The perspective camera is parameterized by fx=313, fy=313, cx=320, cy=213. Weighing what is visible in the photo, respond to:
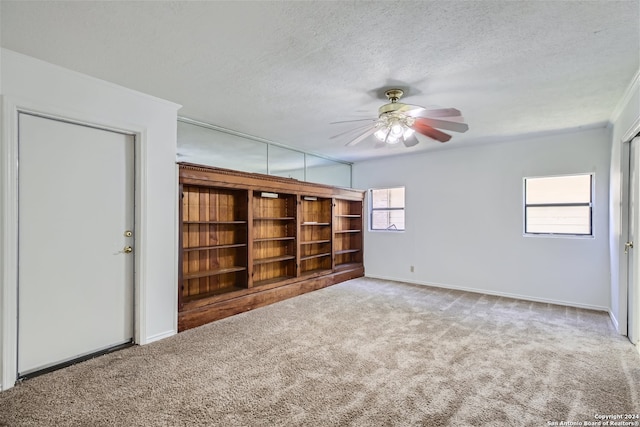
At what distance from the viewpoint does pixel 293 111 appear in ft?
11.8

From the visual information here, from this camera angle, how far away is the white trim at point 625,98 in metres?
A: 2.67

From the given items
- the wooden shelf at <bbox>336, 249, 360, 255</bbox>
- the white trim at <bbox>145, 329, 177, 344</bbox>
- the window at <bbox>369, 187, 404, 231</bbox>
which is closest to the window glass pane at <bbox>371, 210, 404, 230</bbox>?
the window at <bbox>369, 187, 404, 231</bbox>

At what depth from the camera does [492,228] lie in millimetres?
5137

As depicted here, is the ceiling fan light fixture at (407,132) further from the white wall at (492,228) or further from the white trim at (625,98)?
the white wall at (492,228)

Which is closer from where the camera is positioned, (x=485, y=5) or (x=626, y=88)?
(x=485, y=5)

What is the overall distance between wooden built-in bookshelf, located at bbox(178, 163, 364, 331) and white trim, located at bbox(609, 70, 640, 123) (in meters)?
3.95

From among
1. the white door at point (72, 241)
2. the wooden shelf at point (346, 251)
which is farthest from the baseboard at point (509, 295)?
the white door at point (72, 241)

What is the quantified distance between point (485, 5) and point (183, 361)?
11.2 ft

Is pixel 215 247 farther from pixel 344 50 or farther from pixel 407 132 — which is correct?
pixel 344 50

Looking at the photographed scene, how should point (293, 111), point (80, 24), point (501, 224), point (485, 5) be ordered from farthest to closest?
1. point (501, 224)
2. point (293, 111)
3. point (80, 24)
4. point (485, 5)

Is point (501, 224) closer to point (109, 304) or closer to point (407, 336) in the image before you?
point (407, 336)

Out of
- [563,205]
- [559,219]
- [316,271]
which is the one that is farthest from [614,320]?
[316,271]

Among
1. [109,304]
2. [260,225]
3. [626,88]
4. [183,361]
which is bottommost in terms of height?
[183,361]

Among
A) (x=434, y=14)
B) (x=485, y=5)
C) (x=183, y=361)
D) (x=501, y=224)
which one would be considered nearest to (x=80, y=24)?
(x=434, y=14)
